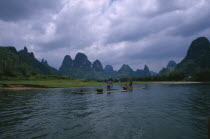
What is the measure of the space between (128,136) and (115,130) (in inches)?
56.2

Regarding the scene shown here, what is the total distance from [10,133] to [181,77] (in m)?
181

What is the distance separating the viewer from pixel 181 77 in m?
164

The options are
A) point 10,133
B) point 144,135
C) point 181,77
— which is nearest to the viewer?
point 144,135

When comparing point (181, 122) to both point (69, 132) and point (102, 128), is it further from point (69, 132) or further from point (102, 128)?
point (69, 132)

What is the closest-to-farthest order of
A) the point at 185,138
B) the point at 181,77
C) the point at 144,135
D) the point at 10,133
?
the point at 185,138 → the point at 144,135 → the point at 10,133 → the point at 181,77

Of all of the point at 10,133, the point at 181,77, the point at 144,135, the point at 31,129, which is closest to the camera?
the point at 144,135

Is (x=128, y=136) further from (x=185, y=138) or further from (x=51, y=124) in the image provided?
(x=51, y=124)

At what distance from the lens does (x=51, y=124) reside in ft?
41.2

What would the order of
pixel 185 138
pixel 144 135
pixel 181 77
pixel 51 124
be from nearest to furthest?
1. pixel 185 138
2. pixel 144 135
3. pixel 51 124
4. pixel 181 77

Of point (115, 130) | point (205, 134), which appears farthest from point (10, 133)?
point (205, 134)

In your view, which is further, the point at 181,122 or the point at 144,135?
the point at 181,122

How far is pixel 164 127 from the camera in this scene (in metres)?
11.2

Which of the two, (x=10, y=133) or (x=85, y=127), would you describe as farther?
(x=85, y=127)

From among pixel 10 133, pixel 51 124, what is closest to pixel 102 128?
pixel 51 124
